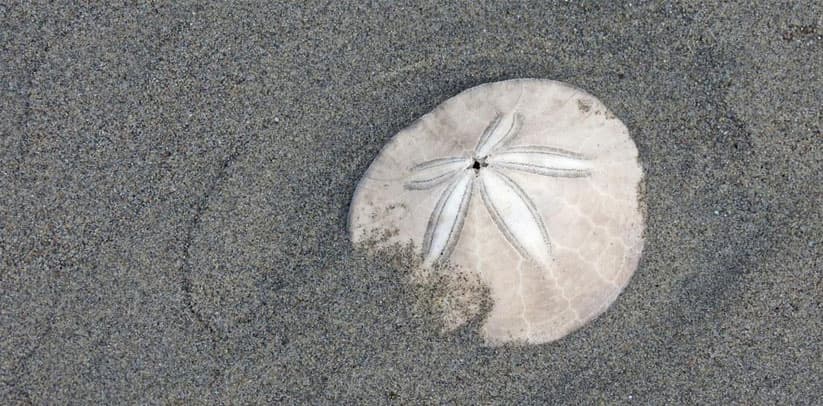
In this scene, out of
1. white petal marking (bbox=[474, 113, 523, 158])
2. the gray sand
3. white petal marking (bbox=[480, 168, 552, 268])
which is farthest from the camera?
the gray sand

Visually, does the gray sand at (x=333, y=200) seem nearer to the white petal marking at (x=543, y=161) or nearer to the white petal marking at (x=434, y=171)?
the white petal marking at (x=434, y=171)

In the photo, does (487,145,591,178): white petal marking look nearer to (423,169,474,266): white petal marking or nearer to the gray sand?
(423,169,474,266): white petal marking

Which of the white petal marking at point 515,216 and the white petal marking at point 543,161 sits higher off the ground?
the white petal marking at point 543,161

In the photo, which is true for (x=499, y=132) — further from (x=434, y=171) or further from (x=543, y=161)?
(x=434, y=171)

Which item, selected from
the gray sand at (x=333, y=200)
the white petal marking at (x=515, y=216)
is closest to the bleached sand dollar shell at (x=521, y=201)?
the white petal marking at (x=515, y=216)

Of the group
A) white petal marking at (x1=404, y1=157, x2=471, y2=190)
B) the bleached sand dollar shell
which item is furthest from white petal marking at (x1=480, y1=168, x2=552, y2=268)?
white petal marking at (x1=404, y1=157, x2=471, y2=190)

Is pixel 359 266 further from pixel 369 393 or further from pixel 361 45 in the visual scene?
pixel 361 45
